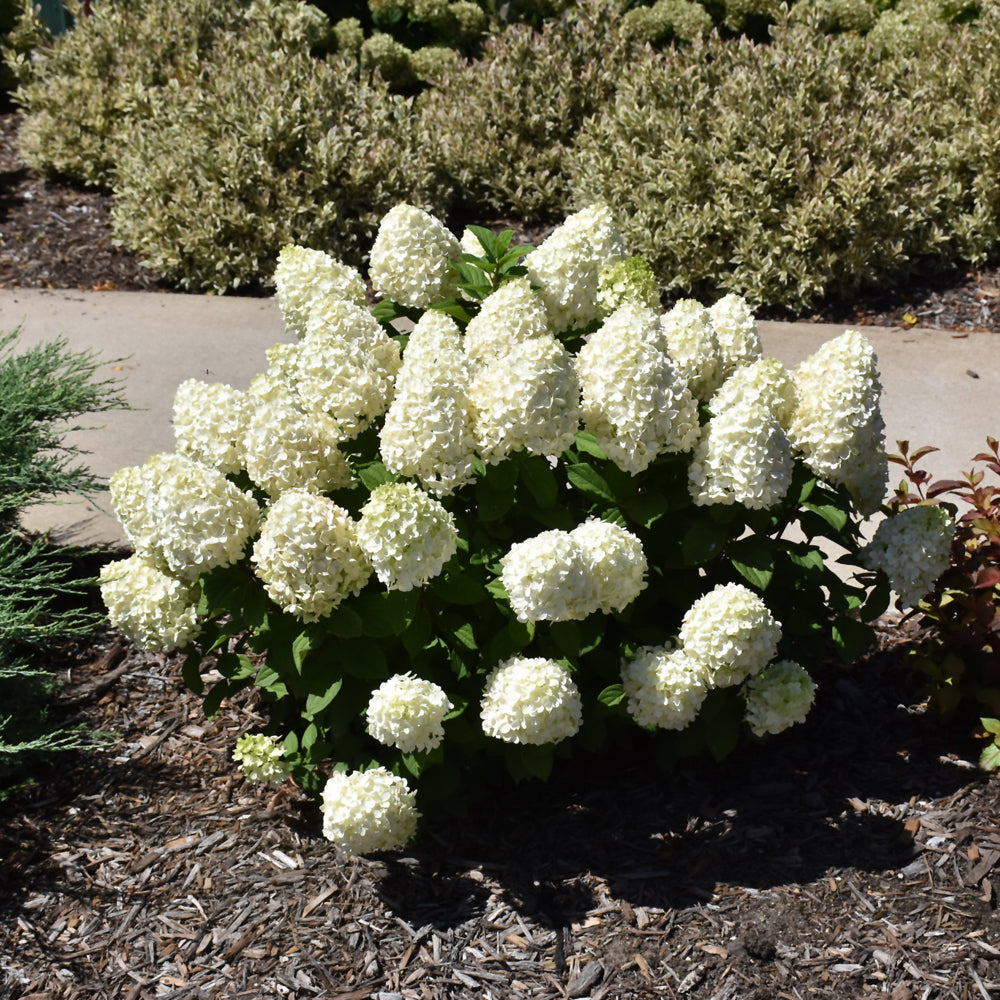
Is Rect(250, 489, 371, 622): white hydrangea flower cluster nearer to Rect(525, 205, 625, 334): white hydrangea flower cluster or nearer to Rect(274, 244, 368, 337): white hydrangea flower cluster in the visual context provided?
Rect(274, 244, 368, 337): white hydrangea flower cluster

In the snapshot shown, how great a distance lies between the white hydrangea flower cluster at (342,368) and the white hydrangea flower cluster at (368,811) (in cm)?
89

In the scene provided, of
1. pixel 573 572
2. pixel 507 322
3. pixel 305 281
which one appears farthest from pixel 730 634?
pixel 305 281

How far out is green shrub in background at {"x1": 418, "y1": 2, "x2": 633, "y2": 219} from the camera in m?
8.18

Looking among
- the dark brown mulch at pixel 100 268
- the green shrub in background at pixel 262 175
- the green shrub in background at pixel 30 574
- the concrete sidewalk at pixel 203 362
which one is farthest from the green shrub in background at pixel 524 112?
the green shrub in background at pixel 30 574

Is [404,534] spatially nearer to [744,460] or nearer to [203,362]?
[744,460]

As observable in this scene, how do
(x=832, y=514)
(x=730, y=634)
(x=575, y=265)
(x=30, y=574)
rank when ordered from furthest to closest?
(x=30, y=574)
(x=575, y=265)
(x=832, y=514)
(x=730, y=634)

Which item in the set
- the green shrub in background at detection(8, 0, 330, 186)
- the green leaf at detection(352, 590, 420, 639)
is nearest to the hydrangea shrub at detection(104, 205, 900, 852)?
the green leaf at detection(352, 590, 420, 639)

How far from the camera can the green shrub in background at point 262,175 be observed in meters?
7.40

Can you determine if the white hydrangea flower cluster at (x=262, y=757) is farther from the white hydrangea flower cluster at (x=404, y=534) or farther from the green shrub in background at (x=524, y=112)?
the green shrub in background at (x=524, y=112)

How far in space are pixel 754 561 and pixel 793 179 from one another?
4.45 meters

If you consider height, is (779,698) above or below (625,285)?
below

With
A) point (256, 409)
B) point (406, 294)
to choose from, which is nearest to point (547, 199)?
point (406, 294)

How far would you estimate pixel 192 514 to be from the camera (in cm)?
269

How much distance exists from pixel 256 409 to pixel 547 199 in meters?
5.60
